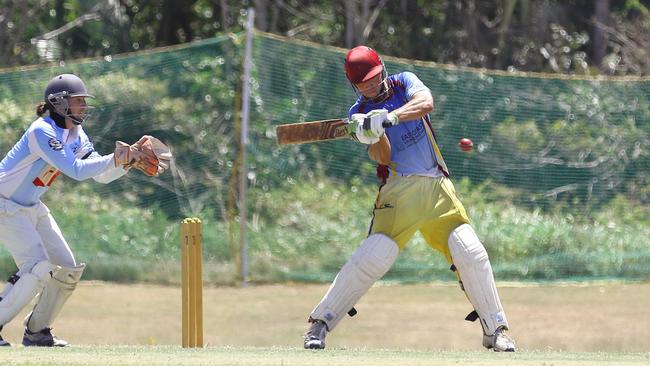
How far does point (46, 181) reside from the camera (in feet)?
27.1

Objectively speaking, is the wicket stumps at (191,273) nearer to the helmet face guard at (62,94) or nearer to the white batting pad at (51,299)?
the white batting pad at (51,299)

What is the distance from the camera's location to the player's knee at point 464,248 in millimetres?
7844

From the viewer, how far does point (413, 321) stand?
1159cm

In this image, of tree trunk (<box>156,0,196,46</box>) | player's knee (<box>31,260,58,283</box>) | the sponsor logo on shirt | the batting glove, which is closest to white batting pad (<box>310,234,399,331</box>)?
the batting glove

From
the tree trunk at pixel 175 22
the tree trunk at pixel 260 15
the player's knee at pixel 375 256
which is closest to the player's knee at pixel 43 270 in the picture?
the player's knee at pixel 375 256

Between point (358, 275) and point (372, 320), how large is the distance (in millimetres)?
3824

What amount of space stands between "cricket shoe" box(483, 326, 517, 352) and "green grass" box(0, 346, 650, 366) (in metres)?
0.16

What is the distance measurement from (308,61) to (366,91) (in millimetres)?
6458

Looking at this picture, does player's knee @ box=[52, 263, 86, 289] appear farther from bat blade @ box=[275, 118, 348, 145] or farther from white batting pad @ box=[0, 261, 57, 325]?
bat blade @ box=[275, 118, 348, 145]

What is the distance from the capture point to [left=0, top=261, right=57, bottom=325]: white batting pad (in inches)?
313

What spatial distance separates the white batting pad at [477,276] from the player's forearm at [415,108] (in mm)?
745

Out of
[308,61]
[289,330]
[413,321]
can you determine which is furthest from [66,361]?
[308,61]

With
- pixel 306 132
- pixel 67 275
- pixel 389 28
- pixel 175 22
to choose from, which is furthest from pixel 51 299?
pixel 389 28

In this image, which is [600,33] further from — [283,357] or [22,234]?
[283,357]
